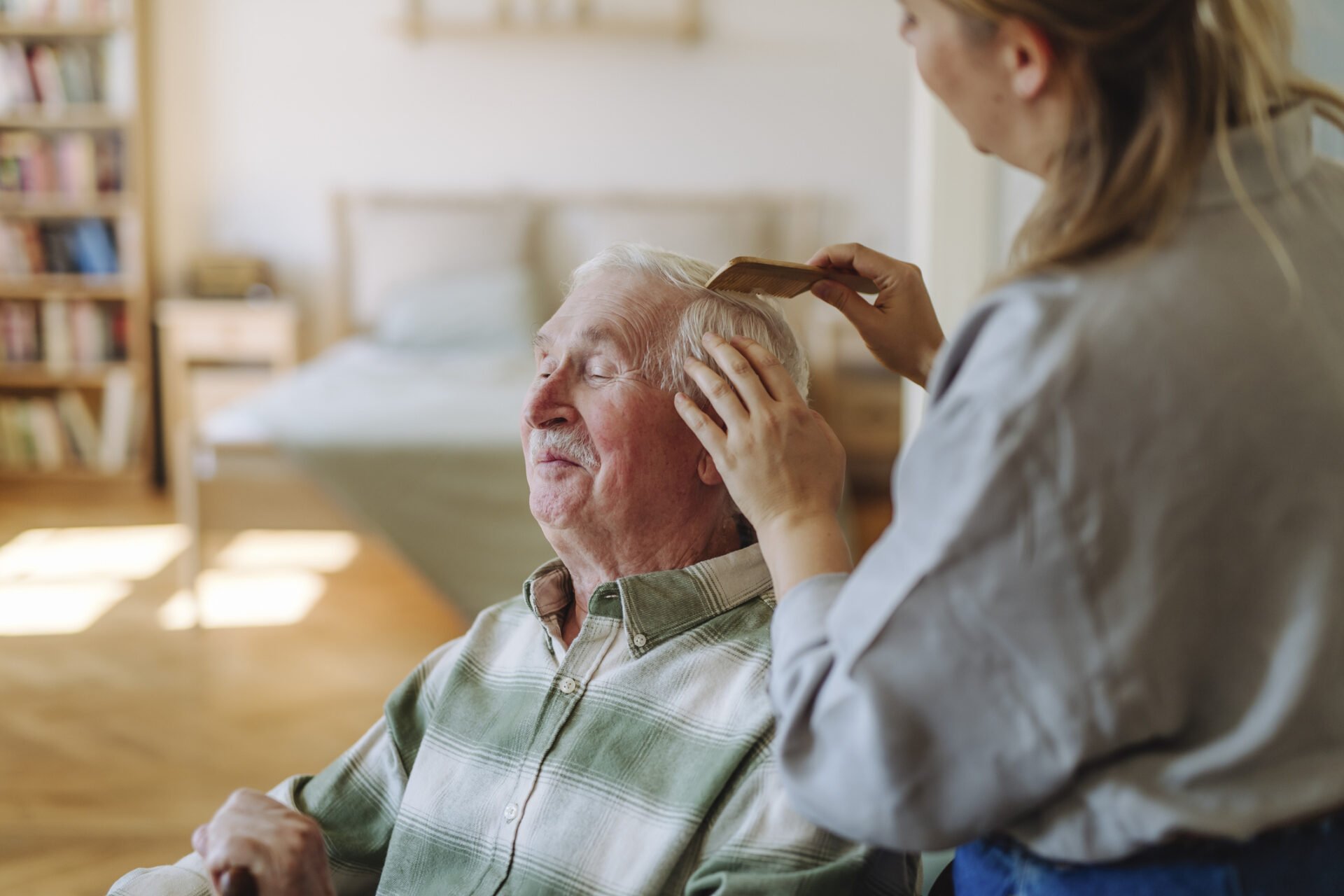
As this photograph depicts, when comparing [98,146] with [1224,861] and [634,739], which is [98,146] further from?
[1224,861]

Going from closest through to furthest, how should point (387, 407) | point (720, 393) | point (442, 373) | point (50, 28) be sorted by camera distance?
1. point (720, 393)
2. point (387, 407)
3. point (442, 373)
4. point (50, 28)

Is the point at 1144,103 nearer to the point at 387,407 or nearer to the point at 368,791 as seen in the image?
the point at 368,791

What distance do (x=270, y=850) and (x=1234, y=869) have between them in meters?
0.78

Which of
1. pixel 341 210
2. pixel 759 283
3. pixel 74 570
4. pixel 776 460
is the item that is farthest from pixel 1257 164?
pixel 341 210

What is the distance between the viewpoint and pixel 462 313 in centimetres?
480

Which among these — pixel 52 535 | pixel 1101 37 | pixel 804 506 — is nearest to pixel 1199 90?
pixel 1101 37

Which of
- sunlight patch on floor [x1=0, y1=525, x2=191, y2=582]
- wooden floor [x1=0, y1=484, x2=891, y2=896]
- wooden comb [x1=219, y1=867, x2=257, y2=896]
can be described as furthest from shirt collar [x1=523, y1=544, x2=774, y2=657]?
sunlight patch on floor [x1=0, y1=525, x2=191, y2=582]

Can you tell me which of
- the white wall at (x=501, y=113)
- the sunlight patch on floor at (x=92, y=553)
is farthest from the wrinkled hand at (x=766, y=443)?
the white wall at (x=501, y=113)

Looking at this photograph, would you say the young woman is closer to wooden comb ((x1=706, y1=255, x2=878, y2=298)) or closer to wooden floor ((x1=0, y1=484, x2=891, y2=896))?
wooden comb ((x1=706, y1=255, x2=878, y2=298))

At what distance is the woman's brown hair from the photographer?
0.65 meters

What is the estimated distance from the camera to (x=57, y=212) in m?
4.84

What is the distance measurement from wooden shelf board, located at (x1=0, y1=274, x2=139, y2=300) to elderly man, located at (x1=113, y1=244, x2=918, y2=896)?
436cm

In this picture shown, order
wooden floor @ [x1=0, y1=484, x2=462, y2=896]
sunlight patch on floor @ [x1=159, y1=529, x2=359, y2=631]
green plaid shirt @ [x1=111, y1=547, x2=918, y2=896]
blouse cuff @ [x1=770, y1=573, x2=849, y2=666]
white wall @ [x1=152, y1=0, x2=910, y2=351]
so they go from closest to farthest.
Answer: blouse cuff @ [x1=770, y1=573, x2=849, y2=666]
green plaid shirt @ [x1=111, y1=547, x2=918, y2=896]
wooden floor @ [x1=0, y1=484, x2=462, y2=896]
sunlight patch on floor @ [x1=159, y1=529, x2=359, y2=631]
white wall @ [x1=152, y1=0, x2=910, y2=351]

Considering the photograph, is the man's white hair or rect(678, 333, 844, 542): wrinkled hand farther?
the man's white hair
